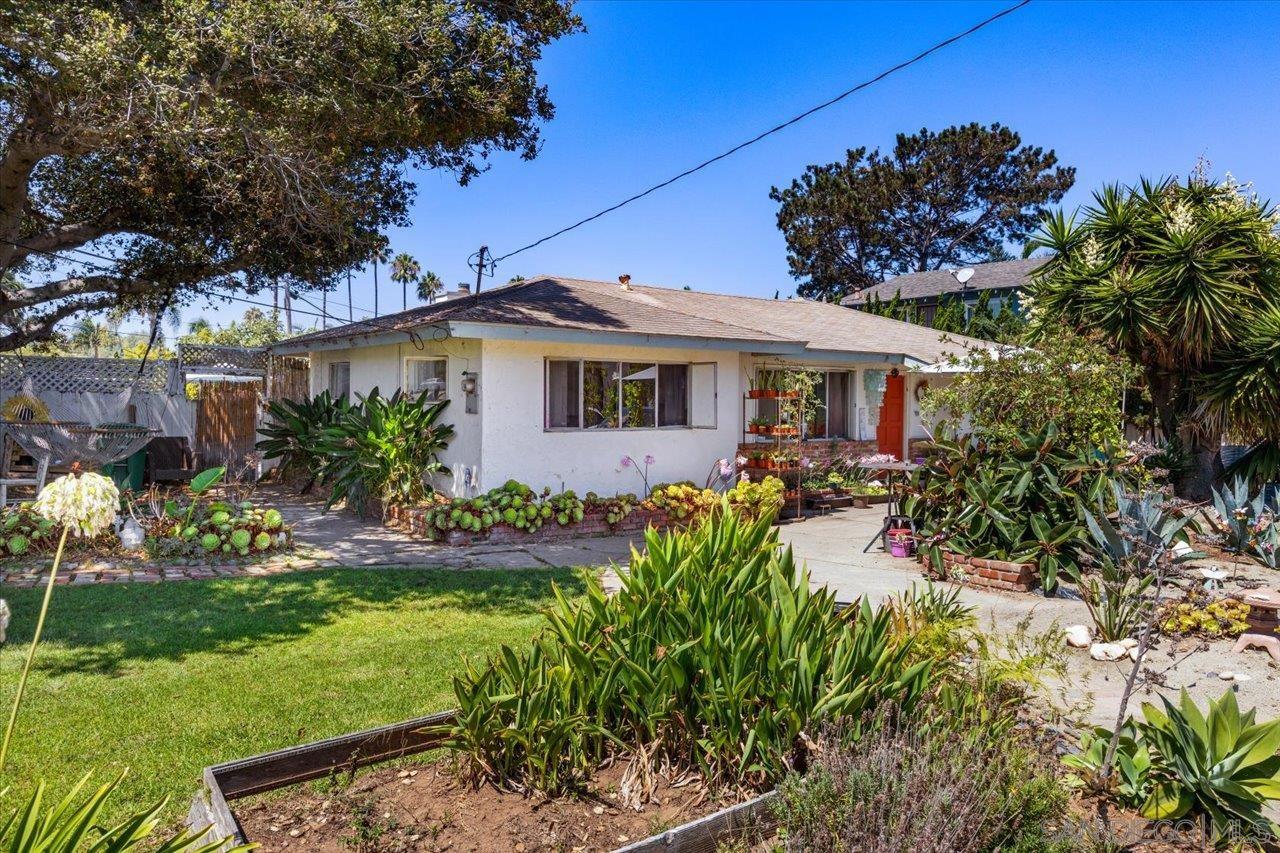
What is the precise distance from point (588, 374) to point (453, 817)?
9269 mm

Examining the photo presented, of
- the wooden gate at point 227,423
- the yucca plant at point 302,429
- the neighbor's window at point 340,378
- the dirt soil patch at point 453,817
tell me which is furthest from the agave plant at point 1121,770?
the wooden gate at point 227,423

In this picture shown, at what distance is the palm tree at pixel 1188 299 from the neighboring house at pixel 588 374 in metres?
2.26

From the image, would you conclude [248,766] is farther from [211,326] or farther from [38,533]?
[211,326]

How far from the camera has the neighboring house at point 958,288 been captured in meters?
30.0

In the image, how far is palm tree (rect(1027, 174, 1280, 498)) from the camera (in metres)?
10.8

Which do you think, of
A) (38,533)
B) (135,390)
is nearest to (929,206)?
(135,390)

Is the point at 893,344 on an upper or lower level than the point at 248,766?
upper

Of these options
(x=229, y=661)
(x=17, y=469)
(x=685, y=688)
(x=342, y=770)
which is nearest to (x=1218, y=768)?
(x=685, y=688)

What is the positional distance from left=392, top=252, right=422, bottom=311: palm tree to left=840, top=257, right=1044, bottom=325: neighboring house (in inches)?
1135

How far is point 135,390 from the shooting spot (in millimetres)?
Result: 16078

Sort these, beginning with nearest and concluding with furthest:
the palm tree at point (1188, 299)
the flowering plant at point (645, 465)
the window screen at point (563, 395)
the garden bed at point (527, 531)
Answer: the garden bed at point (527, 531) → the palm tree at point (1188, 299) → the window screen at point (563, 395) → the flowering plant at point (645, 465)

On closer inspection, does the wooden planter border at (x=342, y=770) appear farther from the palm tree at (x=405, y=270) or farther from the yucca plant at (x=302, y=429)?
the palm tree at (x=405, y=270)

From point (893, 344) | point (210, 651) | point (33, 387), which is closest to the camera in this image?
point (210, 651)

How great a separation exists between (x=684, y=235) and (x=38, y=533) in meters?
13.5
